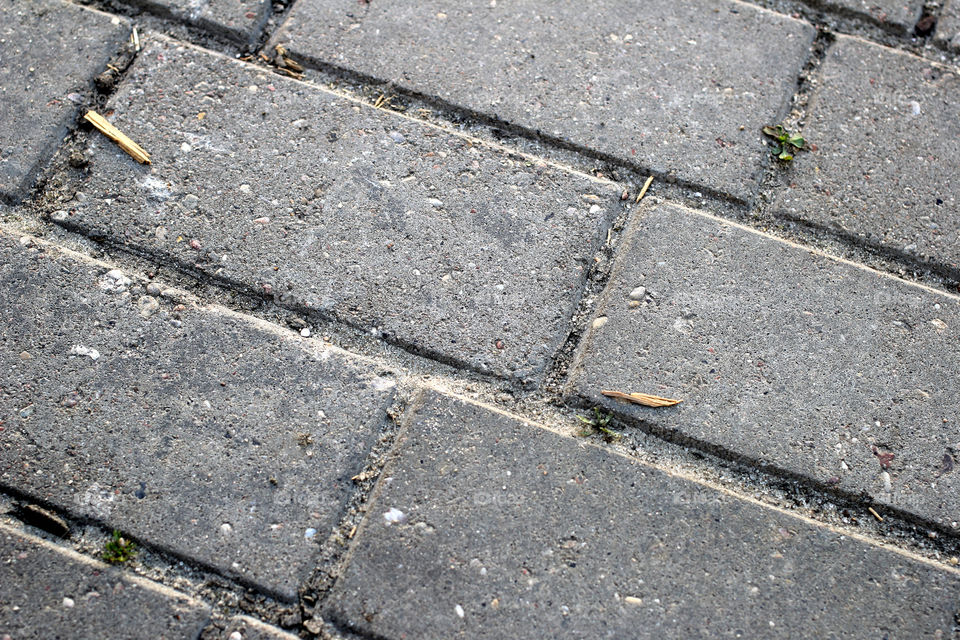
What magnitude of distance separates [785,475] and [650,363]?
A: 0.35 metres

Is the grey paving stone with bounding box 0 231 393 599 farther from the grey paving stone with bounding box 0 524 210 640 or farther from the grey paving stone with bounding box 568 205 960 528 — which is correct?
the grey paving stone with bounding box 568 205 960 528

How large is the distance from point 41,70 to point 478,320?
1.22 metres

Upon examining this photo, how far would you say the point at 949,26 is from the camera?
211 centimetres

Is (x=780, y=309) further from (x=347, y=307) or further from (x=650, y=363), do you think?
(x=347, y=307)

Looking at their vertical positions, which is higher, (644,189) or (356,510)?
(644,189)

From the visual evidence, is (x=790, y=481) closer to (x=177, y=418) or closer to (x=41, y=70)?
(x=177, y=418)

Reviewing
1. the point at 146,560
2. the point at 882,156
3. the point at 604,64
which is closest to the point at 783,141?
the point at 882,156

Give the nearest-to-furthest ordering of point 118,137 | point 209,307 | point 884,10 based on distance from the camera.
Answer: point 209,307 → point 118,137 → point 884,10

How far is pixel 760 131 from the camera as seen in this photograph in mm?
1926

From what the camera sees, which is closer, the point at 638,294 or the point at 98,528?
the point at 98,528

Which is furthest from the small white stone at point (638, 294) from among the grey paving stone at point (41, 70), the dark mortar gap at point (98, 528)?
the grey paving stone at point (41, 70)

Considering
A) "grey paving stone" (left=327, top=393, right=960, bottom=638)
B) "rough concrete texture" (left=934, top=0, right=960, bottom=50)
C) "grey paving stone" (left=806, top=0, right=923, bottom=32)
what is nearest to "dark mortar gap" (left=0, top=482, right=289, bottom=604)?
"grey paving stone" (left=327, top=393, right=960, bottom=638)

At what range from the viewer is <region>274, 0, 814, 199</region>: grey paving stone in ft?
6.24

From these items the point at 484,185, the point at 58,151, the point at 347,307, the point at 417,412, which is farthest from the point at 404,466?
the point at 58,151
